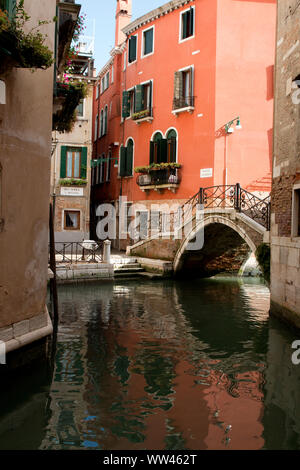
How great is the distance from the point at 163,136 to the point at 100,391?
14425mm

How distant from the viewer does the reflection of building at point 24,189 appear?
535cm

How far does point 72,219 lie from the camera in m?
20.9

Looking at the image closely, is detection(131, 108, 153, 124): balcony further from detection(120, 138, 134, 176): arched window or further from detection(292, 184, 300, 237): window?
detection(292, 184, 300, 237): window

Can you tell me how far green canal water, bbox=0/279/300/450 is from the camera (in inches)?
182

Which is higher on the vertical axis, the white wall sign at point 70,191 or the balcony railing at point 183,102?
the balcony railing at point 183,102

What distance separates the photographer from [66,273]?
15.3 meters

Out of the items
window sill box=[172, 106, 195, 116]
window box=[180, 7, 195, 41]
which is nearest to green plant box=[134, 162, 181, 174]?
window sill box=[172, 106, 195, 116]

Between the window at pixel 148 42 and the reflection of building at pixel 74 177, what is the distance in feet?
8.62

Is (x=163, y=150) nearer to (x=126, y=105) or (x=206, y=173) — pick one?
(x=206, y=173)

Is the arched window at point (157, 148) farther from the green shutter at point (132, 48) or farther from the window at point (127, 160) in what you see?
the green shutter at point (132, 48)

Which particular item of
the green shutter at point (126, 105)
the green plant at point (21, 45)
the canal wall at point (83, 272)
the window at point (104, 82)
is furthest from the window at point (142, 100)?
the green plant at point (21, 45)

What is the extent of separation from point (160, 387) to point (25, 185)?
10.2 feet

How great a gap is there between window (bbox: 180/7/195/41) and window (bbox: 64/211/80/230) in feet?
28.3
